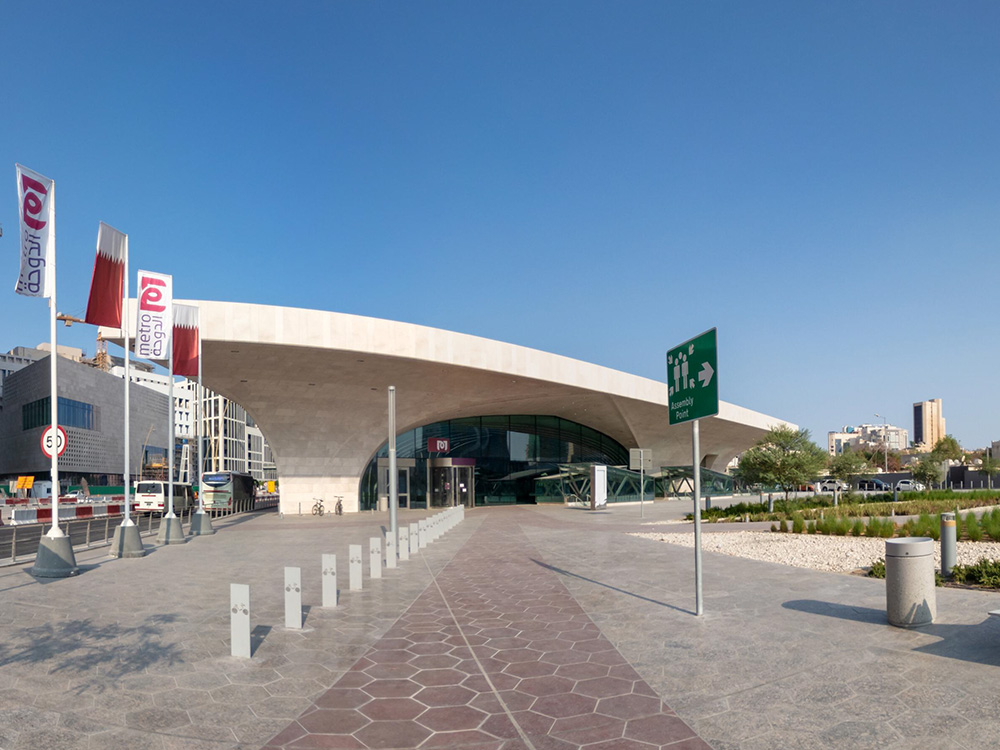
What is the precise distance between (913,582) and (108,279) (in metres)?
17.4

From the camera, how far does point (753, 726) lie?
4637 mm

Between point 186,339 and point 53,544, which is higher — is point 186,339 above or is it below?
above

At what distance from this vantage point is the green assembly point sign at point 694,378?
7.53 m

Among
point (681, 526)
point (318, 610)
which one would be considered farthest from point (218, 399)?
point (318, 610)

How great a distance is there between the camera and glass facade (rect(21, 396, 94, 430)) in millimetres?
70625

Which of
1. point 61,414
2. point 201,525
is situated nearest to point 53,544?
point 201,525

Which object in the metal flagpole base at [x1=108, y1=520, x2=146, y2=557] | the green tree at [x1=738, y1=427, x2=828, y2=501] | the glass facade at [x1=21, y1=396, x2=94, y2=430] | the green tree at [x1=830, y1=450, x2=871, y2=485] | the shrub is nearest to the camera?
the shrub

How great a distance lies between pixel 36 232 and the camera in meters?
12.3

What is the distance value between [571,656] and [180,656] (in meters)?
4.00

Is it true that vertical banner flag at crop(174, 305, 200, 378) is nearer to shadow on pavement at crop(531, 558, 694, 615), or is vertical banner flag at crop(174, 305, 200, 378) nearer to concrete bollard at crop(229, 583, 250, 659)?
shadow on pavement at crop(531, 558, 694, 615)

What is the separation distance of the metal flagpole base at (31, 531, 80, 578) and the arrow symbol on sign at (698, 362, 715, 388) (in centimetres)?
1225

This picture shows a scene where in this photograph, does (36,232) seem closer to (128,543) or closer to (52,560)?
(52,560)

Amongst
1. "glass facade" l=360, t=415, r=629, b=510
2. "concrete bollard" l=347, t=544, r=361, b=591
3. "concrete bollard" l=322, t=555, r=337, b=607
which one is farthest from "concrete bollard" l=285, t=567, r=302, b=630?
"glass facade" l=360, t=415, r=629, b=510

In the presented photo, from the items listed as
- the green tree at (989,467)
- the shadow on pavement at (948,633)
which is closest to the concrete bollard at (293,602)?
the shadow on pavement at (948,633)
